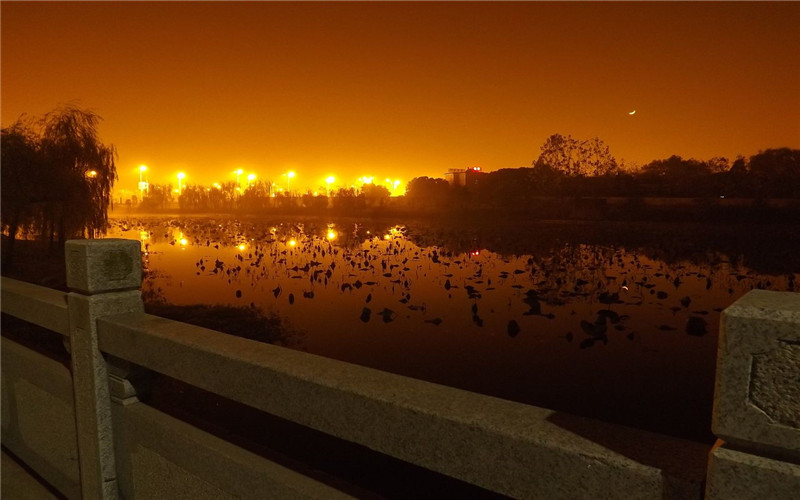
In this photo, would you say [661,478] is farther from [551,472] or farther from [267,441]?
[267,441]

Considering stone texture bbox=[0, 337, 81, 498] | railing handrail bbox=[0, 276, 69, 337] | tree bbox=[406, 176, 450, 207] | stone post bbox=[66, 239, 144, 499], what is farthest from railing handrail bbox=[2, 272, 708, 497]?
tree bbox=[406, 176, 450, 207]

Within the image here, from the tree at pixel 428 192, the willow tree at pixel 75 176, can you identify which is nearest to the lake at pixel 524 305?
the willow tree at pixel 75 176

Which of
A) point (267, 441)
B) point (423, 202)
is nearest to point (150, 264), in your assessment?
point (267, 441)

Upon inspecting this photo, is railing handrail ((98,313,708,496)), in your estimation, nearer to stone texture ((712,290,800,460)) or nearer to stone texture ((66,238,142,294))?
stone texture ((712,290,800,460))

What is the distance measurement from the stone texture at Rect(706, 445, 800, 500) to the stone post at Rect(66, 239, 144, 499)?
2.60 m

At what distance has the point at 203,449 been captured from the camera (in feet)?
6.91

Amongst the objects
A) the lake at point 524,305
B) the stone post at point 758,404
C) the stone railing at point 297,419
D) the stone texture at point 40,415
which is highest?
the stone post at point 758,404

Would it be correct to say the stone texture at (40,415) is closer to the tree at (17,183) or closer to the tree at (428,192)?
the tree at (17,183)

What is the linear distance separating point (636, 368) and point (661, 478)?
6452 millimetres

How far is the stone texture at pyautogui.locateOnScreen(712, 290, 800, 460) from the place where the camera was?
0.90 meters

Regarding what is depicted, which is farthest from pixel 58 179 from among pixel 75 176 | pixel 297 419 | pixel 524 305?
pixel 297 419

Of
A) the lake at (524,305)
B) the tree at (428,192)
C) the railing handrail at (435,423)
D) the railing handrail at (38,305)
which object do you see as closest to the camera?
the railing handrail at (435,423)

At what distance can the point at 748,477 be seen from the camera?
0.96 m

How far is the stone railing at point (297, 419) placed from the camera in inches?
37.3
